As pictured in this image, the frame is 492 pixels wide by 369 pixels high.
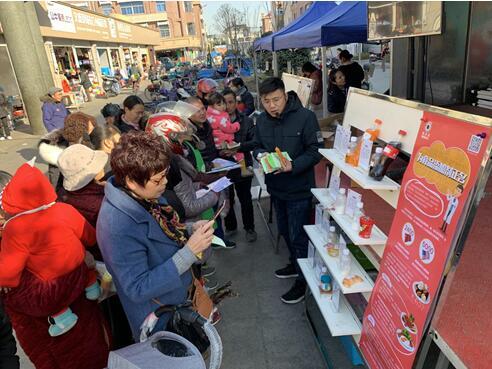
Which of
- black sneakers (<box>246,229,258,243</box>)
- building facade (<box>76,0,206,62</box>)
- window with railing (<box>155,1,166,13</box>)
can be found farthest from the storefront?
window with railing (<box>155,1,166,13</box>)

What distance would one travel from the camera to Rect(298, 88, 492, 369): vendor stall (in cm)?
130

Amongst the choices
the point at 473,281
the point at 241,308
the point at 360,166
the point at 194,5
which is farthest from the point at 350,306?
the point at 194,5

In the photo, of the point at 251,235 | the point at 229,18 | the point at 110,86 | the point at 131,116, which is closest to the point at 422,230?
the point at 251,235

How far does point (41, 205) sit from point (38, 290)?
431mm

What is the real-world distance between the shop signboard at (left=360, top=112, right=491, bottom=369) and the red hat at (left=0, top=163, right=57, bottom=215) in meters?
1.76

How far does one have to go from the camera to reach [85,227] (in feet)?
6.25

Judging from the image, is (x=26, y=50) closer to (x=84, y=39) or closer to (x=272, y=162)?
(x=272, y=162)

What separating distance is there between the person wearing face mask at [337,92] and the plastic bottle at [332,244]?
4543mm

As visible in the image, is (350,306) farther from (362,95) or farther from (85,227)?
(85,227)

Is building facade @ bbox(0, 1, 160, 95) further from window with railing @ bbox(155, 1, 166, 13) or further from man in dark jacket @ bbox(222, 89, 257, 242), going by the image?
window with railing @ bbox(155, 1, 166, 13)

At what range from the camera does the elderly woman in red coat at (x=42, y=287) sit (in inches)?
65.7

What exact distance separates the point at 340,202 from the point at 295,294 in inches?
51.9

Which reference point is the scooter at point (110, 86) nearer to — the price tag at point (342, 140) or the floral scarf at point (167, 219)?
the price tag at point (342, 140)

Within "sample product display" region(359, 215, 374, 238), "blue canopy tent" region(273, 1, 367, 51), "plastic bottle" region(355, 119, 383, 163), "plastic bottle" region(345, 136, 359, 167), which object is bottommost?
"sample product display" region(359, 215, 374, 238)
